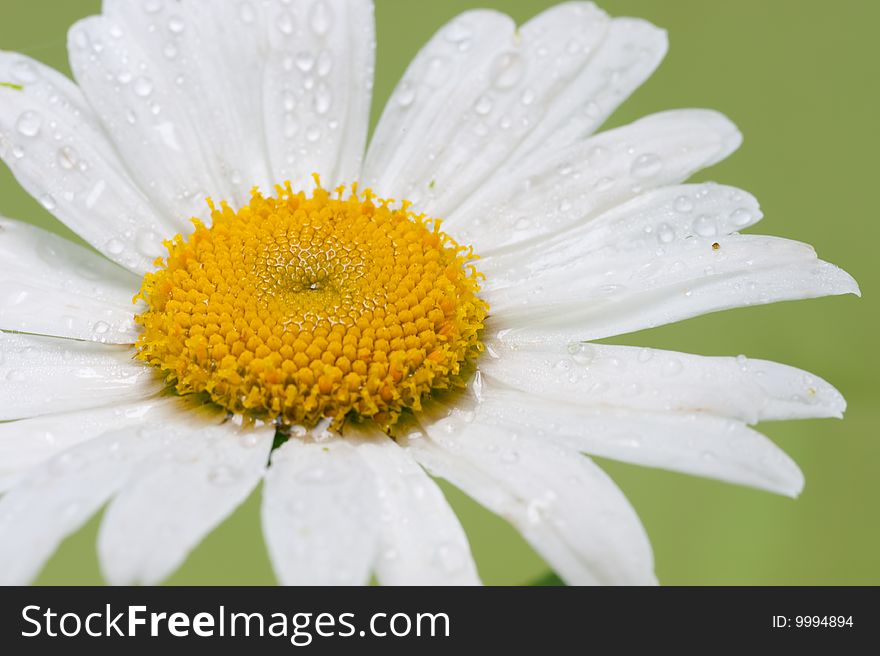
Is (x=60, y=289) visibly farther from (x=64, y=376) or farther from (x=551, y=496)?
(x=551, y=496)

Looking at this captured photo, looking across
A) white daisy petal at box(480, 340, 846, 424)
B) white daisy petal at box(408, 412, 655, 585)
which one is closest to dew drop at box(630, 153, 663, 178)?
white daisy petal at box(480, 340, 846, 424)

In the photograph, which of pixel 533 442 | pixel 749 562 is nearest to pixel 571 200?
pixel 533 442

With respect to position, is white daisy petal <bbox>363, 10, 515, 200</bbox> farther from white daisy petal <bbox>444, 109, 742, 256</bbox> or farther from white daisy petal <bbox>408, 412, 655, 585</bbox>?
white daisy petal <bbox>408, 412, 655, 585</bbox>

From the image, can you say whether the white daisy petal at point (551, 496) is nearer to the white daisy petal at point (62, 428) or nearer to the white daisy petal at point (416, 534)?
the white daisy petal at point (416, 534)

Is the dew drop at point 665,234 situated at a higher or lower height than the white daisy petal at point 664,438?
higher

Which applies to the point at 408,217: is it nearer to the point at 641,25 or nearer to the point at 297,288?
the point at 297,288

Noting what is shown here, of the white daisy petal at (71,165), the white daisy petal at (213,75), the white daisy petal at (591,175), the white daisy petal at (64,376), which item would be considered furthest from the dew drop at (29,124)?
the white daisy petal at (591,175)
